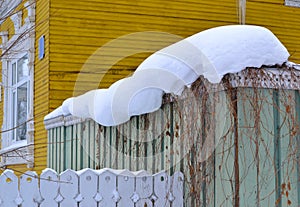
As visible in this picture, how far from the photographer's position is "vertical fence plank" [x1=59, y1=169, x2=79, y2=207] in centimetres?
450

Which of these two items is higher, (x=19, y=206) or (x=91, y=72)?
(x=91, y=72)

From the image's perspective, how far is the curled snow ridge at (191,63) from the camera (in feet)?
14.5

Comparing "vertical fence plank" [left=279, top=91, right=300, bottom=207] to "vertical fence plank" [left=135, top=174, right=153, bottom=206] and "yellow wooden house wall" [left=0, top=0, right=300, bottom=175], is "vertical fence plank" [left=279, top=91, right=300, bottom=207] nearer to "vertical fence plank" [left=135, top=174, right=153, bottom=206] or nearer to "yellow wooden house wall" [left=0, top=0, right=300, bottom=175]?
"vertical fence plank" [left=135, top=174, right=153, bottom=206]

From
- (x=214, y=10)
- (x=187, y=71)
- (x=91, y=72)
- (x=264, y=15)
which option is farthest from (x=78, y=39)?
(x=187, y=71)

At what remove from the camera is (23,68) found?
1301 cm

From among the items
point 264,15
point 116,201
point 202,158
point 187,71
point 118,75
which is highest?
point 264,15

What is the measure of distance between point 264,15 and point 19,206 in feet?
30.9

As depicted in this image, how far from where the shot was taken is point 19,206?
4312mm

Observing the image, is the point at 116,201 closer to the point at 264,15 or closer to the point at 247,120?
the point at 247,120

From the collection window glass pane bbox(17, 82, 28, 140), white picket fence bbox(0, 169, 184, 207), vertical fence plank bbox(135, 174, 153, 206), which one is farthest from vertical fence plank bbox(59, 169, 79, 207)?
window glass pane bbox(17, 82, 28, 140)

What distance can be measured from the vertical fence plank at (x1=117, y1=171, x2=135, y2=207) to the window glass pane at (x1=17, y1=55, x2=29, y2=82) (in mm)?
8243

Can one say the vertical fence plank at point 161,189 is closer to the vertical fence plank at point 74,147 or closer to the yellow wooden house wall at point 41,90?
the vertical fence plank at point 74,147

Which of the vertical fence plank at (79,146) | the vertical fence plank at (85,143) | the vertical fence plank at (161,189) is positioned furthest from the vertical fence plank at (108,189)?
the vertical fence plank at (79,146)

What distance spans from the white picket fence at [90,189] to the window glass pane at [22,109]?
816 centimetres
